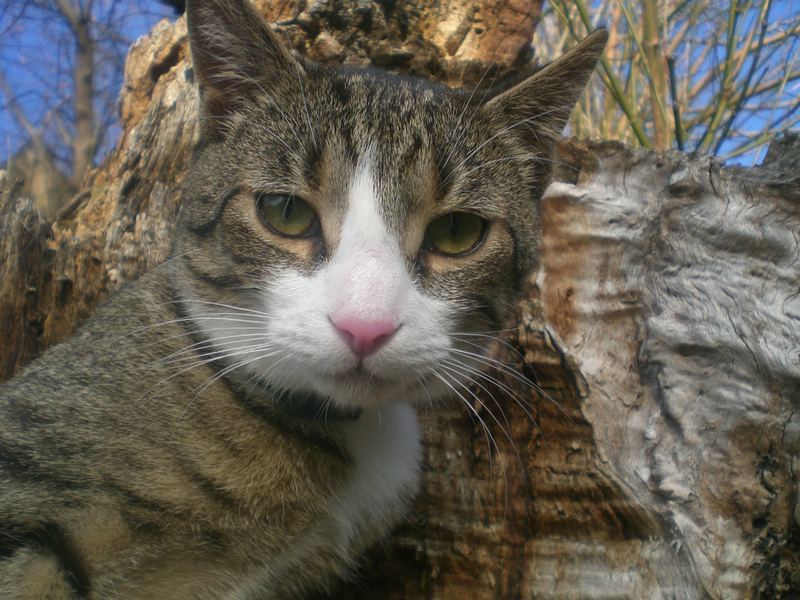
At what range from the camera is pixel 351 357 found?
1744 millimetres

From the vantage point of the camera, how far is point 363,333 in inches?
66.6

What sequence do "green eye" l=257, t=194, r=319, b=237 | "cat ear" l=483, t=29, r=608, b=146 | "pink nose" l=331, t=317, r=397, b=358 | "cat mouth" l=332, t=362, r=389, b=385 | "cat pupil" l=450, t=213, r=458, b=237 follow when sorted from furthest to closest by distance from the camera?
1. "cat ear" l=483, t=29, r=608, b=146
2. "cat pupil" l=450, t=213, r=458, b=237
3. "green eye" l=257, t=194, r=319, b=237
4. "cat mouth" l=332, t=362, r=389, b=385
5. "pink nose" l=331, t=317, r=397, b=358

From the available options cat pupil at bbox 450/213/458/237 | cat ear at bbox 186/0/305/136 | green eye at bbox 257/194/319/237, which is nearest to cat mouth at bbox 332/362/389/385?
green eye at bbox 257/194/319/237

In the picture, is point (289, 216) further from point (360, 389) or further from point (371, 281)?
point (360, 389)

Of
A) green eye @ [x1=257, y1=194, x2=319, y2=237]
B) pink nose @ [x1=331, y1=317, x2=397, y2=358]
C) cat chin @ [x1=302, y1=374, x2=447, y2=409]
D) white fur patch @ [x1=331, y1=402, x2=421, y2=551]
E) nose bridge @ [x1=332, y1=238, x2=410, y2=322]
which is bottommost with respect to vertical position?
white fur patch @ [x1=331, y1=402, x2=421, y2=551]

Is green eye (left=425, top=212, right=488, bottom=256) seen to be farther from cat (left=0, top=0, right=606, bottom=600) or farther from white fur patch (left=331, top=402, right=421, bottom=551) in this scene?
white fur patch (left=331, top=402, right=421, bottom=551)

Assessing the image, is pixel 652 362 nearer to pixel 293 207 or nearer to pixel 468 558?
pixel 468 558

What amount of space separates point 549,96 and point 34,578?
87.2 inches

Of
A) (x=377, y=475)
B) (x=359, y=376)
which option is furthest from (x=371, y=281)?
(x=377, y=475)

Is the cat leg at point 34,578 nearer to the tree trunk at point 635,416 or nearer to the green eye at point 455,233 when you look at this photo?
the tree trunk at point 635,416

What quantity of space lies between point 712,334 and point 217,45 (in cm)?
191

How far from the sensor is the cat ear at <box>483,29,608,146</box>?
234cm

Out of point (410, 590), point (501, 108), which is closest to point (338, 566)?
point (410, 590)

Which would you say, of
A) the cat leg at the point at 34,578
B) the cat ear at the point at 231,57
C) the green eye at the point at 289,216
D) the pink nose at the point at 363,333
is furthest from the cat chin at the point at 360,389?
the cat ear at the point at 231,57
